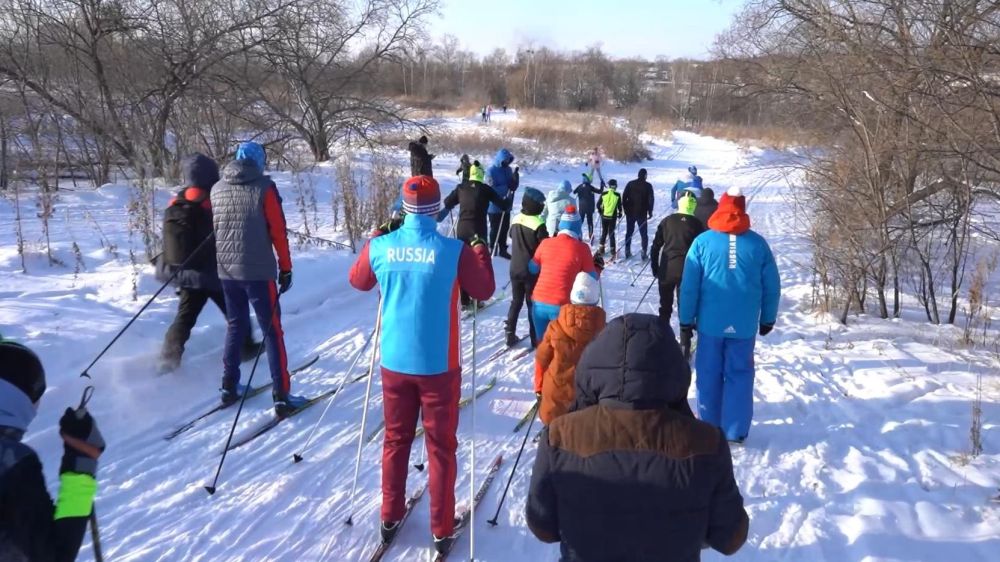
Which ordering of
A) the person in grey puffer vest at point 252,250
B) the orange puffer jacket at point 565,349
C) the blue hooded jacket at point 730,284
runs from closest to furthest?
1. the orange puffer jacket at point 565,349
2. the blue hooded jacket at point 730,284
3. the person in grey puffer vest at point 252,250

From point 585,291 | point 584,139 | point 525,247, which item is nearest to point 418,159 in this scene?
point 525,247

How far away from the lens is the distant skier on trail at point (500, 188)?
33.3 ft

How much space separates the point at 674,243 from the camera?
6.57 metres

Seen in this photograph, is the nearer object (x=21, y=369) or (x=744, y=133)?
(x=21, y=369)

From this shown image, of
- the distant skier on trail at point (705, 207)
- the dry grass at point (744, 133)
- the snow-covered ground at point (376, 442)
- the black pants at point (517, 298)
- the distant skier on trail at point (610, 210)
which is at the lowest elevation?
the snow-covered ground at point (376, 442)

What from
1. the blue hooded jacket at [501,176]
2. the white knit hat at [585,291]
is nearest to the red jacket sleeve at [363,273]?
the white knit hat at [585,291]

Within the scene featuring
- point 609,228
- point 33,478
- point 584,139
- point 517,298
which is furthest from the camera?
point 584,139

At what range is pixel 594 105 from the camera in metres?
64.6

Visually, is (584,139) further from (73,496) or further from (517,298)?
(73,496)

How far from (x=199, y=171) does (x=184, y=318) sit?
Answer: 48.1 inches

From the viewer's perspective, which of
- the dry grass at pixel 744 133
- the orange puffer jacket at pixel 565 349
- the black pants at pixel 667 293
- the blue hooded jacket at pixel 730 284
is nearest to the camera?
the orange puffer jacket at pixel 565 349

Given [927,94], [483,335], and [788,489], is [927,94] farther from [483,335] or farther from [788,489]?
[483,335]

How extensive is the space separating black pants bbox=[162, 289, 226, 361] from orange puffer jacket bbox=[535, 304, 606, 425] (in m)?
2.87

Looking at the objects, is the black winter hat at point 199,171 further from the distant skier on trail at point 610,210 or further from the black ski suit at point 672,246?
the distant skier on trail at point 610,210
